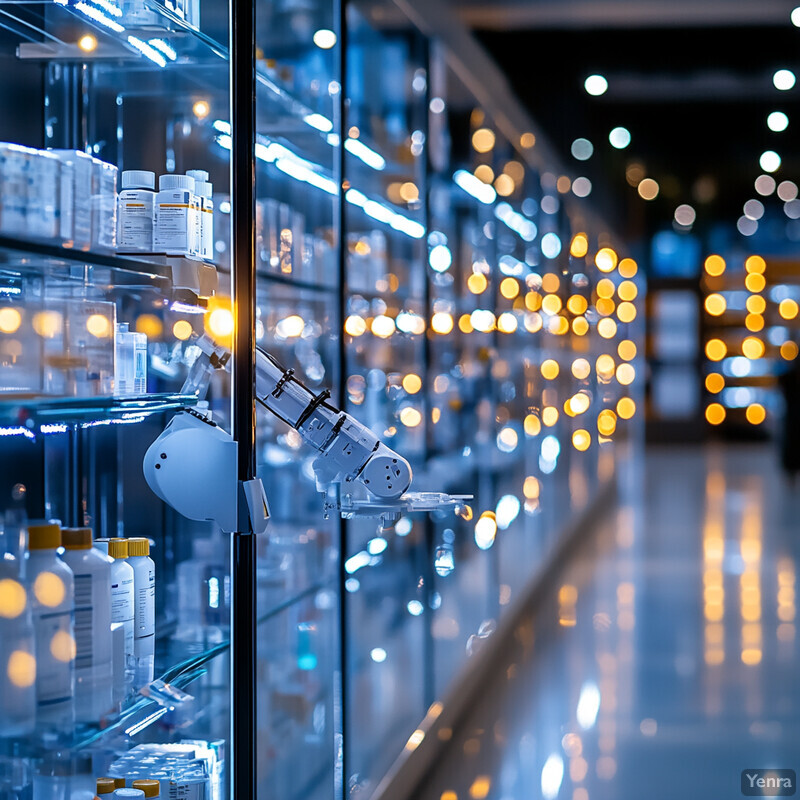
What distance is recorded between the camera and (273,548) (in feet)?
11.3

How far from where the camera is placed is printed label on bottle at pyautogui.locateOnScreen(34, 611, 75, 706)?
1542 mm

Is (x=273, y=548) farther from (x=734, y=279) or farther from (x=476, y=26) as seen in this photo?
(x=734, y=279)

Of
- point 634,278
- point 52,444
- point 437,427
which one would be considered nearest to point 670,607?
point 437,427

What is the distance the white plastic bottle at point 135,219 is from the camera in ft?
6.66

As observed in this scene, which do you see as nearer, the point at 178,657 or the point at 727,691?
the point at 178,657

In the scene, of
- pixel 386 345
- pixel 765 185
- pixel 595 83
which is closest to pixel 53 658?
pixel 386 345

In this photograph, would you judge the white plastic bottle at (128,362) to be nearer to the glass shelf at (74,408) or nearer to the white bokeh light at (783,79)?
the glass shelf at (74,408)

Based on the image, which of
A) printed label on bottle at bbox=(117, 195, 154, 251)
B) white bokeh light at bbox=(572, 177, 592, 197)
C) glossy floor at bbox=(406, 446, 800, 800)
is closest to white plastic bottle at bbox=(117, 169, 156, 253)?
printed label on bottle at bbox=(117, 195, 154, 251)

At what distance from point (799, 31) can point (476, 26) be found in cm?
238

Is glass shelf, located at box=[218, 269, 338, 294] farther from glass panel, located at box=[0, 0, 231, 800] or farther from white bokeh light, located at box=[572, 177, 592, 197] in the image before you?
white bokeh light, located at box=[572, 177, 592, 197]

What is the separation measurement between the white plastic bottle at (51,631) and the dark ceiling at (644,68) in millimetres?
4971

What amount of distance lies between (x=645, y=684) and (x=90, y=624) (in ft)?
12.9

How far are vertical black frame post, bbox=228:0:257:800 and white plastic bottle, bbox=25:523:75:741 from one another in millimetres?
382

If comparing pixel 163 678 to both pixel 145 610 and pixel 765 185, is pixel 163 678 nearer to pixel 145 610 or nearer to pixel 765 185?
pixel 145 610
